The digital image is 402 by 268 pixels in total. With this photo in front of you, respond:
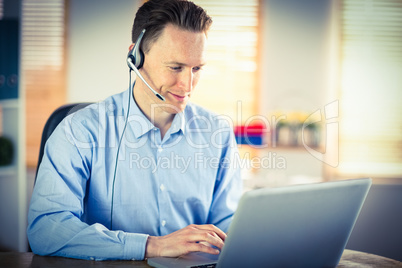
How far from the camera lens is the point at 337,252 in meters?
0.97

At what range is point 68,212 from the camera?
1.12 metres

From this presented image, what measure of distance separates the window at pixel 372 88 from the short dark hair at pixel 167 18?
7.65 ft

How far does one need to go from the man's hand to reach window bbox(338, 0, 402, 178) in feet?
8.73

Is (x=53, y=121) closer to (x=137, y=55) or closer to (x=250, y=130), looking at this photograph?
(x=137, y=55)

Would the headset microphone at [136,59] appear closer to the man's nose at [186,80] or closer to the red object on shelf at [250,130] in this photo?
the man's nose at [186,80]

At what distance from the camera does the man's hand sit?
3.26 ft

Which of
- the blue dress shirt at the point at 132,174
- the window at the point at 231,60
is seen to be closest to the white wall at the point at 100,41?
the window at the point at 231,60

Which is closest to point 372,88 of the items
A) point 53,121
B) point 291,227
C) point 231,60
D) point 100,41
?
point 231,60

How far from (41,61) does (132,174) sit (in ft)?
8.03

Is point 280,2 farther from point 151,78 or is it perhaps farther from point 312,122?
point 151,78

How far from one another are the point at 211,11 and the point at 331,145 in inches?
56.0

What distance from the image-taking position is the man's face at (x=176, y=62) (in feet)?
4.37

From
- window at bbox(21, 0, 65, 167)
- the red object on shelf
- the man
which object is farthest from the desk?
window at bbox(21, 0, 65, 167)

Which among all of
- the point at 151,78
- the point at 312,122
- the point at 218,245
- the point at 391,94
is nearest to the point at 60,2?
the point at 312,122
